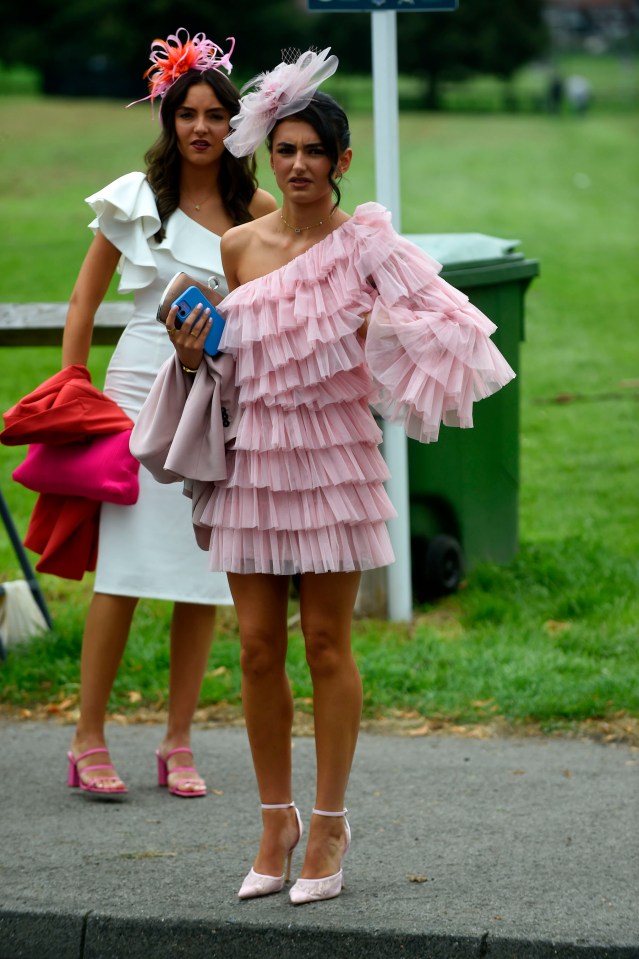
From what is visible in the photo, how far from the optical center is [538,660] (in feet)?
18.1

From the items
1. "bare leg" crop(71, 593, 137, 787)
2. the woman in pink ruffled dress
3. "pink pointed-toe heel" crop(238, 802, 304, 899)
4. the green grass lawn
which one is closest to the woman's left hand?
the woman in pink ruffled dress

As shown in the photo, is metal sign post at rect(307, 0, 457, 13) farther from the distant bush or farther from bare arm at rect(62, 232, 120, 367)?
the distant bush

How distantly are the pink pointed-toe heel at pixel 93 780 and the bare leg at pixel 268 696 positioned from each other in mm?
934

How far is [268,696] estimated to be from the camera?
357cm

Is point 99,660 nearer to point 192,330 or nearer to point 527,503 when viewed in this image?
point 192,330

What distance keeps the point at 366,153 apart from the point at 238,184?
2530 centimetres

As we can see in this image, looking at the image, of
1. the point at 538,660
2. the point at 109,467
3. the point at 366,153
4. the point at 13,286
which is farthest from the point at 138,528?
the point at 366,153

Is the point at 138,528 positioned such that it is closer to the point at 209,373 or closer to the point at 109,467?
the point at 109,467

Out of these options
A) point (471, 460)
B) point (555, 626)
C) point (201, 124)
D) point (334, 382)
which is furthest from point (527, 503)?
point (334, 382)

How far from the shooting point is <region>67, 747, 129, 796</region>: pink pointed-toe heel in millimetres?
4406

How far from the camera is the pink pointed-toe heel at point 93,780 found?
4.41 metres

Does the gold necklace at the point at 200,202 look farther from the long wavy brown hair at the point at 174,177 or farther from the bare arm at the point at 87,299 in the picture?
the bare arm at the point at 87,299

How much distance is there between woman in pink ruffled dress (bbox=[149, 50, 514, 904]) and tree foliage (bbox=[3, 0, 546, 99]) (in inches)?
2017

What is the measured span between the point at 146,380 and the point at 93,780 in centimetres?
125
